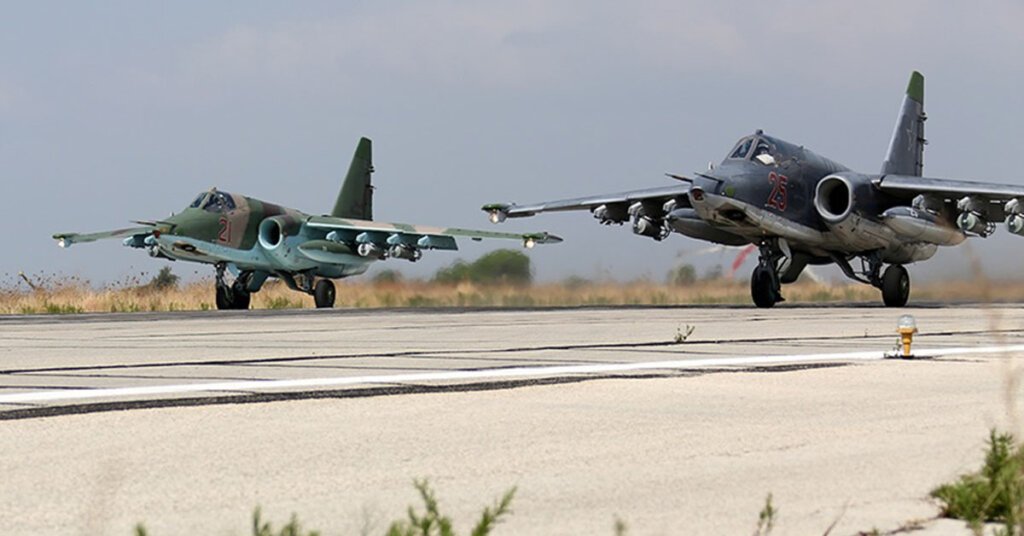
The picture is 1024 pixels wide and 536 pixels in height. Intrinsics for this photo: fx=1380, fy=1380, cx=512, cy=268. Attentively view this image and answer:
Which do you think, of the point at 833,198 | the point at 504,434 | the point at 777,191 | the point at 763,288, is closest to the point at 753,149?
the point at 777,191

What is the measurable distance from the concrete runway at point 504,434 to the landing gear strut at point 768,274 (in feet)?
46.9

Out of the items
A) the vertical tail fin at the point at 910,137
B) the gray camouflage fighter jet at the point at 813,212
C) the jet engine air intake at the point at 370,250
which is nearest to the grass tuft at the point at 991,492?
the gray camouflage fighter jet at the point at 813,212

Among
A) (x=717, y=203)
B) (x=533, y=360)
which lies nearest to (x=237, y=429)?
(x=533, y=360)

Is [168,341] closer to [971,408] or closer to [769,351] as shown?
[769,351]

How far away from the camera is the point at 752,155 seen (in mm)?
26141

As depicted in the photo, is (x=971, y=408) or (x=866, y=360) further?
(x=866, y=360)

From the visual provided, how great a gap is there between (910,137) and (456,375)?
2531cm

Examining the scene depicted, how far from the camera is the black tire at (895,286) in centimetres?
2811

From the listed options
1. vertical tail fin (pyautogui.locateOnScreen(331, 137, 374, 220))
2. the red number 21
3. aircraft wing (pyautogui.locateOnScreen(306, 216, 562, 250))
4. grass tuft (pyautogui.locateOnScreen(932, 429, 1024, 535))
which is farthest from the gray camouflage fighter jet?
grass tuft (pyautogui.locateOnScreen(932, 429, 1024, 535))

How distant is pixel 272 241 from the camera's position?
112 ft

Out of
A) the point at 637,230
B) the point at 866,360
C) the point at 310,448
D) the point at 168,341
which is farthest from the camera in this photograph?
the point at 637,230

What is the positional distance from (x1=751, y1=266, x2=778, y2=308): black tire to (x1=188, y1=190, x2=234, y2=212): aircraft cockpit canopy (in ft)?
42.5

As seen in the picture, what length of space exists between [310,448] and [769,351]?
750cm

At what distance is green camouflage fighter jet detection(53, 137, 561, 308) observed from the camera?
32.2m
